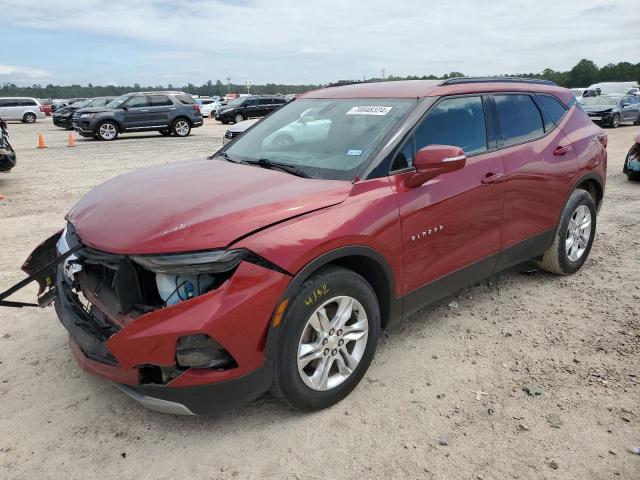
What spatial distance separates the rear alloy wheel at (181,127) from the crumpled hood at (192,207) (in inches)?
742

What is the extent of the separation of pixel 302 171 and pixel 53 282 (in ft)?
5.56

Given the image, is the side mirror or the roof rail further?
the roof rail

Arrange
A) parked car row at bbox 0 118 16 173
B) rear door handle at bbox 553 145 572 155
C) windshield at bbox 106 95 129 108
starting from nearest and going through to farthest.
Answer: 1. rear door handle at bbox 553 145 572 155
2. parked car row at bbox 0 118 16 173
3. windshield at bbox 106 95 129 108

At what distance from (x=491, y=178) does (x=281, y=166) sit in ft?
4.99

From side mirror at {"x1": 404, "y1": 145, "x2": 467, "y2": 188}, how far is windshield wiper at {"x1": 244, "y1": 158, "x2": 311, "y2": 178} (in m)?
0.64

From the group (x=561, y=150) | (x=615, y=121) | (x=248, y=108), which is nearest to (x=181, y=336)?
(x=561, y=150)

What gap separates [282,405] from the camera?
2953 millimetres

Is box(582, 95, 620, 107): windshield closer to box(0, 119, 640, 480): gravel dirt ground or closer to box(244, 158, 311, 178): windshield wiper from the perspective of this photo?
box(0, 119, 640, 480): gravel dirt ground

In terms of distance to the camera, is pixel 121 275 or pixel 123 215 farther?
pixel 123 215

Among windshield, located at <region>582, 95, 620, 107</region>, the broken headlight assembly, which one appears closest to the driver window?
the broken headlight assembly

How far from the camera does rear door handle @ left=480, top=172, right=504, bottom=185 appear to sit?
11.9 feet

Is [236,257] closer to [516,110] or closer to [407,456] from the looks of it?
[407,456]

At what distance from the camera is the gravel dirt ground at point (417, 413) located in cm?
250

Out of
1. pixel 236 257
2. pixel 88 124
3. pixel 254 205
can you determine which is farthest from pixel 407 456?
pixel 88 124
